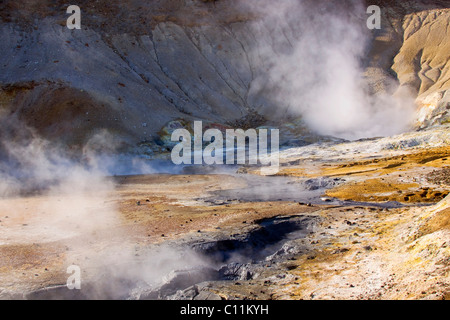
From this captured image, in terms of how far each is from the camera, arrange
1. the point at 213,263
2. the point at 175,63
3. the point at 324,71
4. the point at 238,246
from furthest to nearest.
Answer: the point at 324,71
the point at 175,63
the point at 238,246
the point at 213,263

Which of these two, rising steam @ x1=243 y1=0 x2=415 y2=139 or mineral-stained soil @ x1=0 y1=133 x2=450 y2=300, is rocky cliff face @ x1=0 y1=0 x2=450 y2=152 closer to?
rising steam @ x1=243 y1=0 x2=415 y2=139

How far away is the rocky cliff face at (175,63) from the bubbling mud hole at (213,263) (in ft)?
65.4

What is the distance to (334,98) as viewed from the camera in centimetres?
3747

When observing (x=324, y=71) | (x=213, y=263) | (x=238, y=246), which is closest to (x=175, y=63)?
(x=324, y=71)

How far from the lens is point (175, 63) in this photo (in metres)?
38.2

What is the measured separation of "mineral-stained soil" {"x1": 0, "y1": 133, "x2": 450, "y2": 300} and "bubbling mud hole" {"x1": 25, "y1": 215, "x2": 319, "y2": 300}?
0.02 meters

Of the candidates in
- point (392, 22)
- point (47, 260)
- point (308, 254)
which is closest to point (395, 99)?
point (392, 22)

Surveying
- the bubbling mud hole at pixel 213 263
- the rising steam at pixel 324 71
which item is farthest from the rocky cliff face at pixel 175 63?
the bubbling mud hole at pixel 213 263

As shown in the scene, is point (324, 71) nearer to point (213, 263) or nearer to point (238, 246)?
point (238, 246)

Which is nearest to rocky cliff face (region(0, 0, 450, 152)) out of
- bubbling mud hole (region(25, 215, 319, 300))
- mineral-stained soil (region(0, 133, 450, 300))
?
mineral-stained soil (region(0, 133, 450, 300))

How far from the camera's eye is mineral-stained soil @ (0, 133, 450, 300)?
6.11 meters

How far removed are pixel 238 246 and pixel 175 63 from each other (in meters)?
32.0
